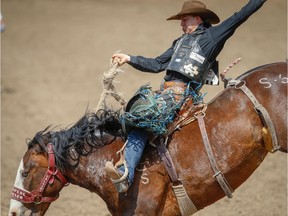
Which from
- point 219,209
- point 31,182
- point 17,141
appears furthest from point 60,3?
point 31,182

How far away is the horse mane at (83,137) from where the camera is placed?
4406 millimetres

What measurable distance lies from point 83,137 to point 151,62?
0.85 meters

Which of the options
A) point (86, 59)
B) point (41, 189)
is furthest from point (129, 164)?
point (86, 59)

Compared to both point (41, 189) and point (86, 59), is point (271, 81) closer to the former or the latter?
point (41, 189)

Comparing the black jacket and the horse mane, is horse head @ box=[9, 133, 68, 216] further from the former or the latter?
the black jacket

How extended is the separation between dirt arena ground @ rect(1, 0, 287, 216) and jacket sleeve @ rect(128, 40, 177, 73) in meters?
2.33

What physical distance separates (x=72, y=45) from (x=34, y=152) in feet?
32.2

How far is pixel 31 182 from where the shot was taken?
4.41 m

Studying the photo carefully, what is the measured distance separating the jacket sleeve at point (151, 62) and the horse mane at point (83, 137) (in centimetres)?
43

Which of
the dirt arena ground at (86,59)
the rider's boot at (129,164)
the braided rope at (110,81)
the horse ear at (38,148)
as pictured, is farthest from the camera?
the dirt arena ground at (86,59)

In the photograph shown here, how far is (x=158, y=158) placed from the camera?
14.1 ft

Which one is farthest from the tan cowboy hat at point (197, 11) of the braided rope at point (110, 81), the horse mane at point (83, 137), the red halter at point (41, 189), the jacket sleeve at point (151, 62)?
the red halter at point (41, 189)

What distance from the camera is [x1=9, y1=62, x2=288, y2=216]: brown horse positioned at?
414cm

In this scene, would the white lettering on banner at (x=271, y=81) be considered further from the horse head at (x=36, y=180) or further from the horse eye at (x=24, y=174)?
the horse eye at (x=24, y=174)
